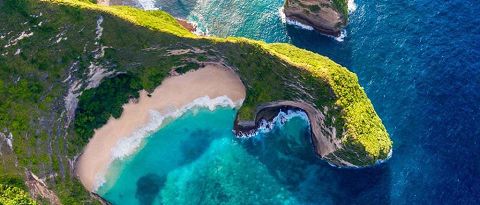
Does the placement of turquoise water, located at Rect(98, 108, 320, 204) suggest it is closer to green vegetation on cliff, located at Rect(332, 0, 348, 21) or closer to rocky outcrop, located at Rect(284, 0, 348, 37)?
rocky outcrop, located at Rect(284, 0, 348, 37)

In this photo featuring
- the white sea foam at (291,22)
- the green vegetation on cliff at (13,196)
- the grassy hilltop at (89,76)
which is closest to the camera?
the green vegetation on cliff at (13,196)

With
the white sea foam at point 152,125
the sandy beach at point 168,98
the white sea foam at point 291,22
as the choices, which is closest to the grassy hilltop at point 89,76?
the sandy beach at point 168,98

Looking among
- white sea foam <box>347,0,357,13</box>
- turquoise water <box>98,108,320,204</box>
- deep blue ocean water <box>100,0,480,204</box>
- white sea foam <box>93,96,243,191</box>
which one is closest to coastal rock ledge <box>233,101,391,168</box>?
turquoise water <box>98,108,320,204</box>

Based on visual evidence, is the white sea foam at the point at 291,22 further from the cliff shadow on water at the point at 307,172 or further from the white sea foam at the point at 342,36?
the cliff shadow on water at the point at 307,172

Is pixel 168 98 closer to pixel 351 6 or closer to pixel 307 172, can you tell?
pixel 307 172

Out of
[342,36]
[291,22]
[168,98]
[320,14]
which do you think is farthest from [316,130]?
[291,22]
